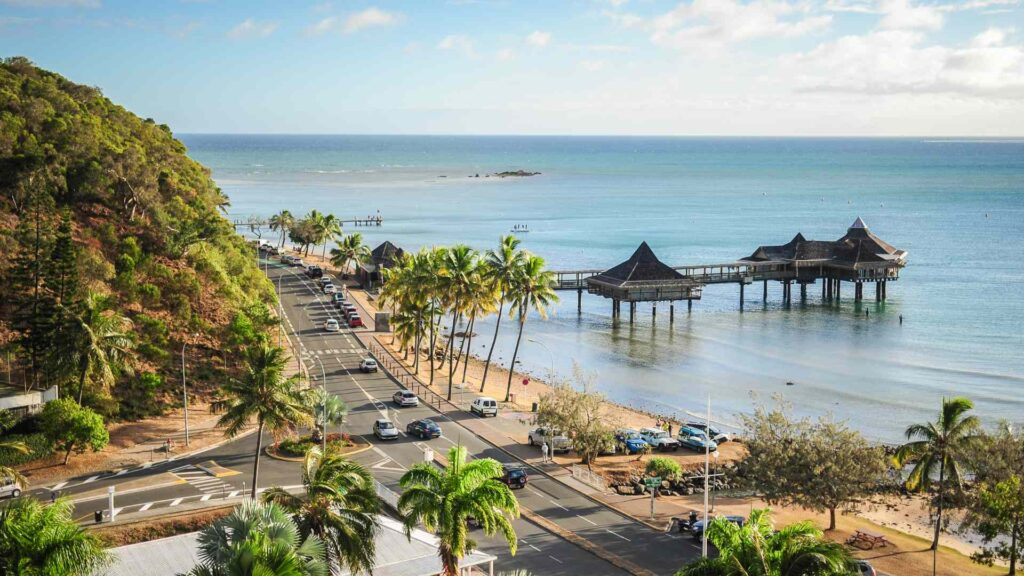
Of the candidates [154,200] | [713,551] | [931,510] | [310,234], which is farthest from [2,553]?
[310,234]

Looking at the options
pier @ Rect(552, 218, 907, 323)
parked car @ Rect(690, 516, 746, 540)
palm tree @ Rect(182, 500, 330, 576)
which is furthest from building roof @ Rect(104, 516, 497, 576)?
pier @ Rect(552, 218, 907, 323)

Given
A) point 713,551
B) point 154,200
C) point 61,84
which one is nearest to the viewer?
point 713,551

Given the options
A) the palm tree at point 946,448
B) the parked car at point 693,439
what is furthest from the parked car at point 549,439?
the palm tree at point 946,448

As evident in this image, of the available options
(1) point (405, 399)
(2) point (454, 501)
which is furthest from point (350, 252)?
(2) point (454, 501)

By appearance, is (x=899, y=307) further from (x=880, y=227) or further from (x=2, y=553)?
(x=2, y=553)

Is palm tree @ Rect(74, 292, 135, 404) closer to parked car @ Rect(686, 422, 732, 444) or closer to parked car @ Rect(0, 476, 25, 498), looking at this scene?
parked car @ Rect(0, 476, 25, 498)

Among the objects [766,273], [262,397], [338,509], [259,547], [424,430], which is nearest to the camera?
[259,547]

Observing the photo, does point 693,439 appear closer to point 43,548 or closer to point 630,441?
point 630,441
